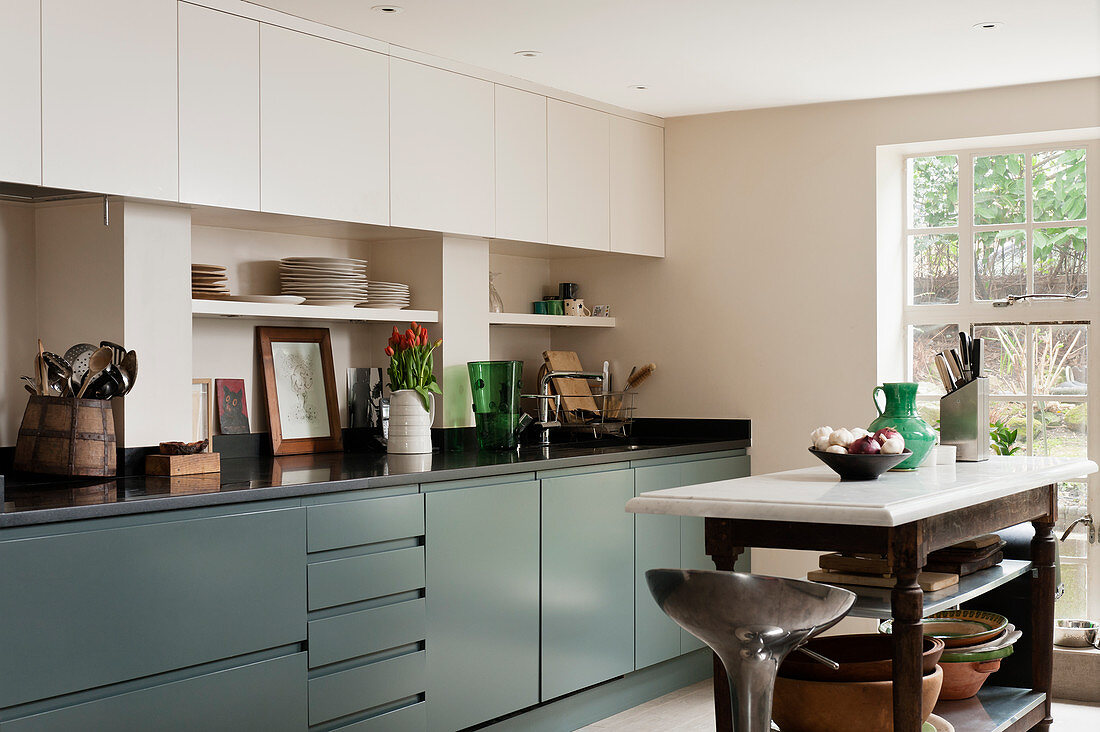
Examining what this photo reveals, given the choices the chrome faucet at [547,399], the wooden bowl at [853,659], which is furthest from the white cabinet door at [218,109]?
the wooden bowl at [853,659]

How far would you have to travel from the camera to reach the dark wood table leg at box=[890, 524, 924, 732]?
2625mm

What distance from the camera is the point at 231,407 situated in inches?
160

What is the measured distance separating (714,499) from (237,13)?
2089mm

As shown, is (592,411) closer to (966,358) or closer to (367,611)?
(966,358)

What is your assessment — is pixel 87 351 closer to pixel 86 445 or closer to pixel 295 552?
pixel 86 445

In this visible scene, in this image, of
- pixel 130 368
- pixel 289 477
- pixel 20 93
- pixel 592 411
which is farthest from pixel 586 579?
pixel 20 93

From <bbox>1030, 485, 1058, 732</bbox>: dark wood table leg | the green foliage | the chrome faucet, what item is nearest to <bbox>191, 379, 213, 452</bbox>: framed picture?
the chrome faucet

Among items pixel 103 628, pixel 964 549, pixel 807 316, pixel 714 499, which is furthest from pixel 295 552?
pixel 807 316

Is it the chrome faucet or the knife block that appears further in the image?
the chrome faucet

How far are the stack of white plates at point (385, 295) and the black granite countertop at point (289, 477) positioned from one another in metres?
0.57

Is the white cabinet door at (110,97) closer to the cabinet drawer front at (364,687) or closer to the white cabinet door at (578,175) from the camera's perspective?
the cabinet drawer front at (364,687)

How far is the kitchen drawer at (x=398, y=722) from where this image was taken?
131 inches

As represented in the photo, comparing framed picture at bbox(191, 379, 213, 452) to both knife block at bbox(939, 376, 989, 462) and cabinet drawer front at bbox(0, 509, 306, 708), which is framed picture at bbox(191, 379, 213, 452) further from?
knife block at bbox(939, 376, 989, 462)

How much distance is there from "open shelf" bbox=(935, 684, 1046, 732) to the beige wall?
5.06ft
